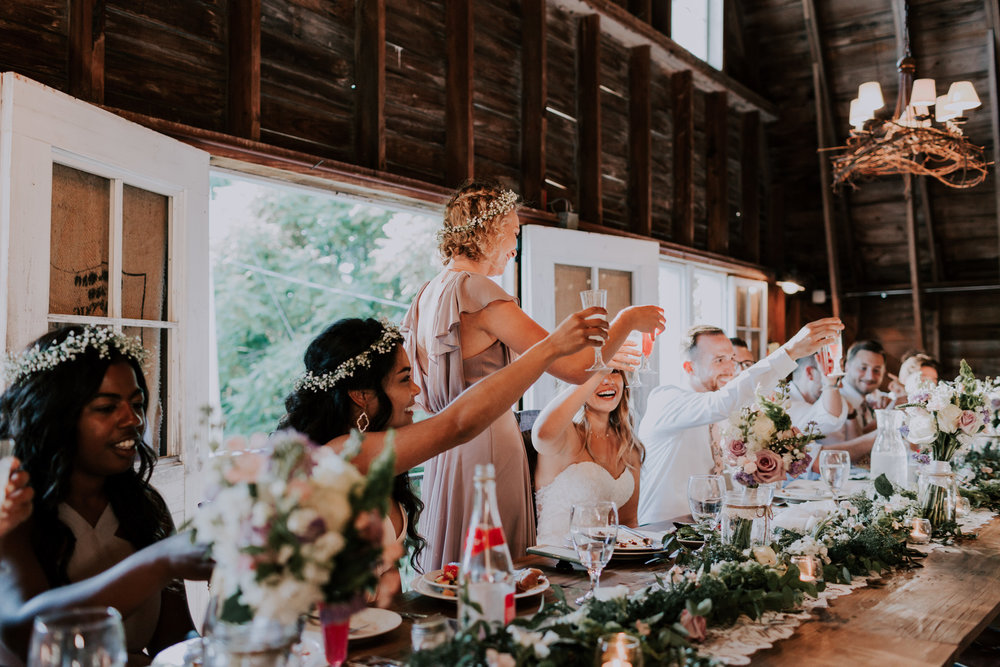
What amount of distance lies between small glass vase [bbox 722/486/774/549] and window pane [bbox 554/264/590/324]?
2.92 m

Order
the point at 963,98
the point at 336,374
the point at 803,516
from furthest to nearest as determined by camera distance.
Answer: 1. the point at 963,98
2. the point at 803,516
3. the point at 336,374

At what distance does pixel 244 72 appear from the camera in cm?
306

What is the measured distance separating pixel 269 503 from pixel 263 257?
880cm

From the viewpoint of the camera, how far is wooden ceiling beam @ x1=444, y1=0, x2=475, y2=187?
4070 mm

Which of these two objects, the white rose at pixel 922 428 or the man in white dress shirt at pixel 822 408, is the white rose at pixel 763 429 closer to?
the white rose at pixel 922 428

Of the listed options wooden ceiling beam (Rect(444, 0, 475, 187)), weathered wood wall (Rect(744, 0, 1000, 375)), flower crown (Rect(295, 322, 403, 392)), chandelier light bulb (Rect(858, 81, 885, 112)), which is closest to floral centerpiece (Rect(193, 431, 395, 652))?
flower crown (Rect(295, 322, 403, 392))

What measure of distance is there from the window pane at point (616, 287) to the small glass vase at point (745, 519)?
10.7 ft

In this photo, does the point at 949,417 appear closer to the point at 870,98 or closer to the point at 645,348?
the point at 645,348

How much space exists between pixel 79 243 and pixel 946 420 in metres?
2.64

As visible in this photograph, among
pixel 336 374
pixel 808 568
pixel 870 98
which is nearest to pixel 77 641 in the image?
pixel 336 374

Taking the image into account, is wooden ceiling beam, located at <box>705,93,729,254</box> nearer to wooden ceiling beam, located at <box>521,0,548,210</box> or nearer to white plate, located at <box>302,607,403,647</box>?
wooden ceiling beam, located at <box>521,0,548,210</box>

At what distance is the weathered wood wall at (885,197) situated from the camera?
6539mm

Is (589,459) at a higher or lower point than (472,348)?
lower

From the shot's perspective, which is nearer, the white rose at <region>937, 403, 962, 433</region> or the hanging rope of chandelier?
the white rose at <region>937, 403, 962, 433</region>
